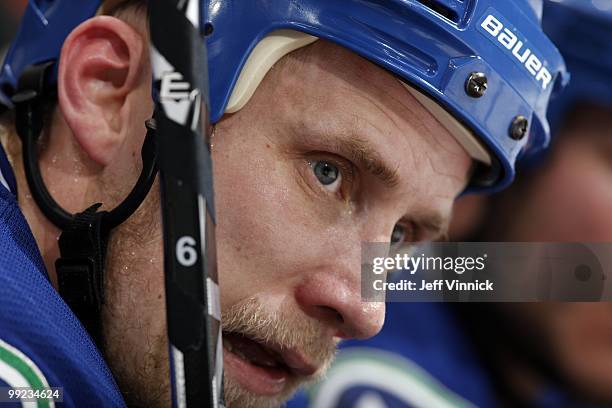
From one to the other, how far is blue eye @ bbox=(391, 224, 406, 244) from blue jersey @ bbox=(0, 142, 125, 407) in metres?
0.40

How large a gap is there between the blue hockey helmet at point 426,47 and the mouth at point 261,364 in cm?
24

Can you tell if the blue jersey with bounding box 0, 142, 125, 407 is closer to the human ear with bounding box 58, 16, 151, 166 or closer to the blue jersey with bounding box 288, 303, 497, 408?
the human ear with bounding box 58, 16, 151, 166

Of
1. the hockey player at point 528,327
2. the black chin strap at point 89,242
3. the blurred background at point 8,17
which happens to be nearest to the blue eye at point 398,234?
the black chin strap at point 89,242

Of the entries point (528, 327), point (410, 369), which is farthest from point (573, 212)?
point (410, 369)

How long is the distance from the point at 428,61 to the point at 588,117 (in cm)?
86

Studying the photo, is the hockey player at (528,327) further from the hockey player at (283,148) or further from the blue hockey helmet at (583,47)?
the hockey player at (283,148)

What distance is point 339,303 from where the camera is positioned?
0.85 metres

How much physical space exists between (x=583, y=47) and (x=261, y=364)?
93 cm

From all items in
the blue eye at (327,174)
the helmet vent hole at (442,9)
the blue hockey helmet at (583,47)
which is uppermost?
the blue hockey helmet at (583,47)

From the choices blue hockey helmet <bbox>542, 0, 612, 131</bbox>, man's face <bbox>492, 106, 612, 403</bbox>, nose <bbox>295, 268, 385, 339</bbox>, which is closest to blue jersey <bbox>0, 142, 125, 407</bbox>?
nose <bbox>295, 268, 385, 339</bbox>

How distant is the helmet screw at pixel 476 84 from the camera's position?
0.85 m

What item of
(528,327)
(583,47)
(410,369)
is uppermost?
(583,47)

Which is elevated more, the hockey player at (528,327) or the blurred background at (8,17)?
the blurred background at (8,17)

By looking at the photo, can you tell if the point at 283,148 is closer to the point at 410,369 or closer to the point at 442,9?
the point at 442,9
